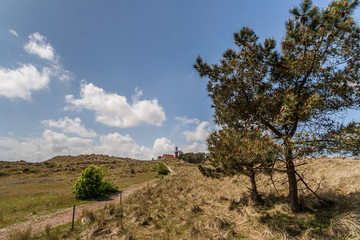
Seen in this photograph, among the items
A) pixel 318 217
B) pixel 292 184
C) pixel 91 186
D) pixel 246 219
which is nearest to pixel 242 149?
pixel 292 184

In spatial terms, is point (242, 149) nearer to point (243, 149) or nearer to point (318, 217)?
point (243, 149)

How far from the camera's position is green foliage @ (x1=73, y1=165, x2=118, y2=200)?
17.2m

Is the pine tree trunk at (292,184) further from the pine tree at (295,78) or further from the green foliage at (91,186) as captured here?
the green foliage at (91,186)

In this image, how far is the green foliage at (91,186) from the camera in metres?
17.2

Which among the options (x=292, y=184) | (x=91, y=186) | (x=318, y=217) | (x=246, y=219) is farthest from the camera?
(x=91, y=186)

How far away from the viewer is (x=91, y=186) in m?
18.0

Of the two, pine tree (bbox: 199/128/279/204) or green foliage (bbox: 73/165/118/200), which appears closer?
pine tree (bbox: 199/128/279/204)

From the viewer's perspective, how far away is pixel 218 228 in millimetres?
7145

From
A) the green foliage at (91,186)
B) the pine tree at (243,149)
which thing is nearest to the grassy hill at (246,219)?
the pine tree at (243,149)

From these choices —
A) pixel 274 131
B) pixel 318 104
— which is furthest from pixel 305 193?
pixel 318 104

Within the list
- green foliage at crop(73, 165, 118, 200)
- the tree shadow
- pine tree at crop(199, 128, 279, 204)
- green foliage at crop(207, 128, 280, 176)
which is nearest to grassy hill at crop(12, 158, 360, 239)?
the tree shadow

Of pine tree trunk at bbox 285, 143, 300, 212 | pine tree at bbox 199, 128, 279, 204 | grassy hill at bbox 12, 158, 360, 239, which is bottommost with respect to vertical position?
grassy hill at bbox 12, 158, 360, 239

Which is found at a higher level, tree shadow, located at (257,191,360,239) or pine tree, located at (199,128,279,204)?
pine tree, located at (199,128,279,204)

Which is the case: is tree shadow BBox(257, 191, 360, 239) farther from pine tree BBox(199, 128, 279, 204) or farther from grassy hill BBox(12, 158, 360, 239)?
pine tree BBox(199, 128, 279, 204)
